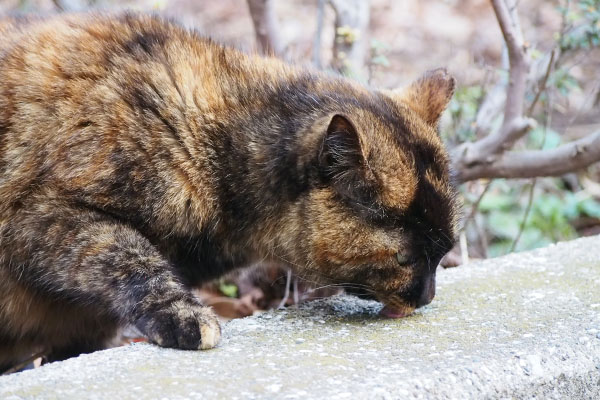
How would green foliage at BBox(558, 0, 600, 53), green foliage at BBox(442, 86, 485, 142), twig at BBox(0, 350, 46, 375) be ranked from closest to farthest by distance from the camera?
twig at BBox(0, 350, 46, 375), green foliage at BBox(558, 0, 600, 53), green foliage at BBox(442, 86, 485, 142)

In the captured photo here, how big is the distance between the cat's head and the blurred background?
1.59 ft

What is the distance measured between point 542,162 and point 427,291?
1.67 meters

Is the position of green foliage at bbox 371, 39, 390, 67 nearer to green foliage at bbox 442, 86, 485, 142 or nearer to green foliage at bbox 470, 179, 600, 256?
green foliage at bbox 442, 86, 485, 142

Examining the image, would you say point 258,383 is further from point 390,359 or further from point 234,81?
point 234,81

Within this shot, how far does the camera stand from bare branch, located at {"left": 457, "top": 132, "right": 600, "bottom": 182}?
4145 mm

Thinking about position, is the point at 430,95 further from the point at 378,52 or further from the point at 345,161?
the point at 378,52

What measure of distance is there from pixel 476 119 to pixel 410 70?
3.66m

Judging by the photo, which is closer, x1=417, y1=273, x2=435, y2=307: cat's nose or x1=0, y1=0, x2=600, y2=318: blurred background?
x1=417, y1=273, x2=435, y2=307: cat's nose

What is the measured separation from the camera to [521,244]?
20.7ft

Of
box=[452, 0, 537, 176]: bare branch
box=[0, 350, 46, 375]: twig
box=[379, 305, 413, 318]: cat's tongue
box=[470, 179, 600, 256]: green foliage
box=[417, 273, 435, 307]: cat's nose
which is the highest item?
box=[452, 0, 537, 176]: bare branch

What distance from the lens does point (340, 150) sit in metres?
2.74

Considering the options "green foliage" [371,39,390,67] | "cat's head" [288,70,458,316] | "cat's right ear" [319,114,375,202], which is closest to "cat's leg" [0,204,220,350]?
"cat's head" [288,70,458,316]

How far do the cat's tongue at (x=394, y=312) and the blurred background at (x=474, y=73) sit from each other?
48cm

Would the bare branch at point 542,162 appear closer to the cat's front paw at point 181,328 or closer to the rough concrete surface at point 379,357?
the rough concrete surface at point 379,357
